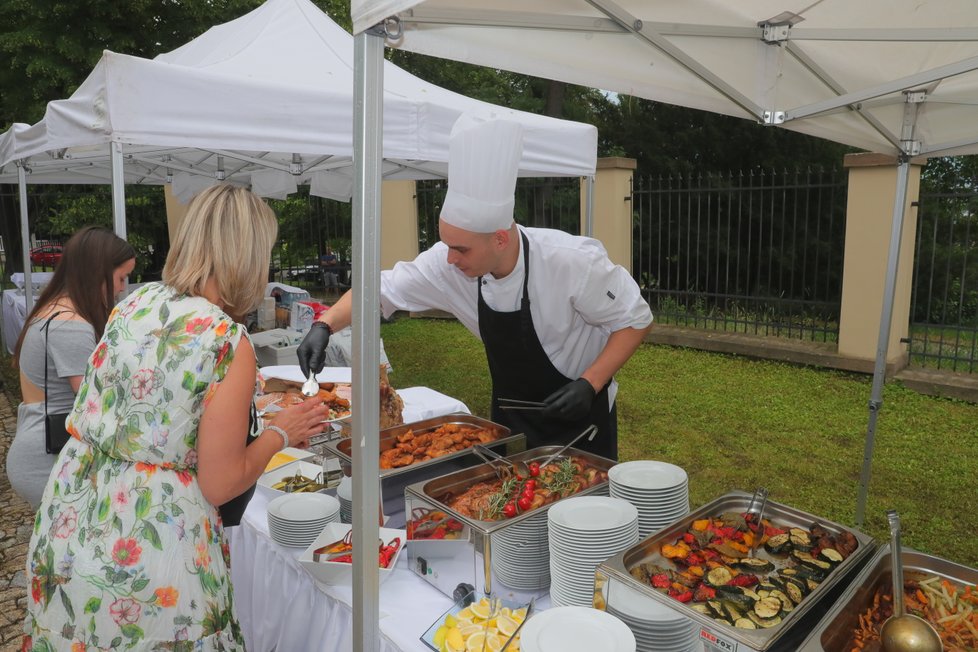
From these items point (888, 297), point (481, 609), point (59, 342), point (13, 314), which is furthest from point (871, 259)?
point (13, 314)

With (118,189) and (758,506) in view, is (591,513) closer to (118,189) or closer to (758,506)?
(758,506)

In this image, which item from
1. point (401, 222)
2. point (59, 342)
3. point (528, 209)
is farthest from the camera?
point (528, 209)

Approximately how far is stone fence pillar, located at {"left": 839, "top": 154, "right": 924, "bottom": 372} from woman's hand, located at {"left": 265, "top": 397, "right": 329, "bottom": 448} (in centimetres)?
536

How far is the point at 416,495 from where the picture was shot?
1.40m

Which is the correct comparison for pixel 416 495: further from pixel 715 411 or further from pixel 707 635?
pixel 715 411

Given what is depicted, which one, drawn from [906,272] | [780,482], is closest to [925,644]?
[780,482]

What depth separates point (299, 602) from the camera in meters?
1.53

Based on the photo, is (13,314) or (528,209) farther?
(528,209)

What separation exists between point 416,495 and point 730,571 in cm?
63

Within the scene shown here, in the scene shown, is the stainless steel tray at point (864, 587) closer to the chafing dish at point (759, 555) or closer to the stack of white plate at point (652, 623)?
the chafing dish at point (759, 555)

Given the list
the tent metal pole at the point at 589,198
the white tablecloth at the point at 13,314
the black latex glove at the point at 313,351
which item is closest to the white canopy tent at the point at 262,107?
the tent metal pole at the point at 589,198

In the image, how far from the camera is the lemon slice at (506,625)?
1155mm

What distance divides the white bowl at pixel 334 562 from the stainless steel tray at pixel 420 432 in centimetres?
14

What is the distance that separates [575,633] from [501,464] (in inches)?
23.8
